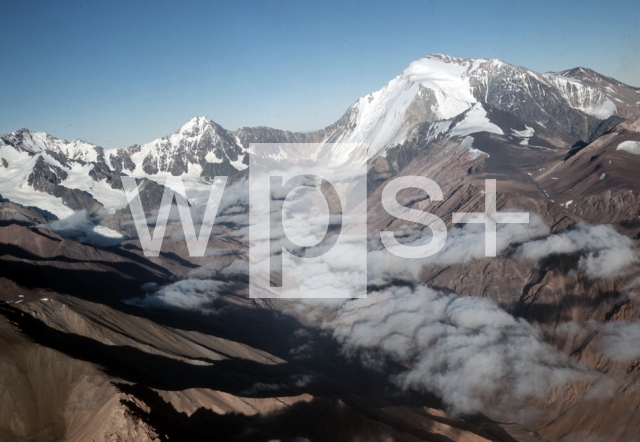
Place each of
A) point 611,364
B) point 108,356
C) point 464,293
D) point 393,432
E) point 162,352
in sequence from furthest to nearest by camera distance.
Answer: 1. point 464,293
2. point 611,364
3. point 162,352
4. point 393,432
5. point 108,356

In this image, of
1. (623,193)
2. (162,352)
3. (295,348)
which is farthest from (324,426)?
(623,193)

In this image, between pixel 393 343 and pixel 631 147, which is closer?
pixel 631 147

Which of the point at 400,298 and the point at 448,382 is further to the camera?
the point at 400,298

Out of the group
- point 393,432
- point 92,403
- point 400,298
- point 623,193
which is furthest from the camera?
point 400,298

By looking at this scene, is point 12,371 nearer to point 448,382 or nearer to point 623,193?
point 448,382

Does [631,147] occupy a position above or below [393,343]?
above

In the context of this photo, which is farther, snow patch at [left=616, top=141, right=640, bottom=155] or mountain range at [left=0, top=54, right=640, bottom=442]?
snow patch at [left=616, top=141, right=640, bottom=155]

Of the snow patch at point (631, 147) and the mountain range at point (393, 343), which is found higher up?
the snow patch at point (631, 147)

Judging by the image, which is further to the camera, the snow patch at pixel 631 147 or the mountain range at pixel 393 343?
the snow patch at pixel 631 147

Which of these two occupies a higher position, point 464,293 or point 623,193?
point 623,193

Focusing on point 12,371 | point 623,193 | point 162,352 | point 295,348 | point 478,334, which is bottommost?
point 295,348

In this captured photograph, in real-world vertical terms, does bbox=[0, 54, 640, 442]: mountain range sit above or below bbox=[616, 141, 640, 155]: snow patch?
below
